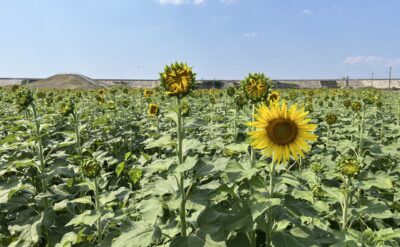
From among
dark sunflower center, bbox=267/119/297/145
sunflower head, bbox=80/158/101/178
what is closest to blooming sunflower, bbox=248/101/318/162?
dark sunflower center, bbox=267/119/297/145

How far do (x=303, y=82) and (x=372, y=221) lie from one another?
6934cm

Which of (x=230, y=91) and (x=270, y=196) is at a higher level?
(x=230, y=91)

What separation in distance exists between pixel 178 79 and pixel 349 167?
1.74 m

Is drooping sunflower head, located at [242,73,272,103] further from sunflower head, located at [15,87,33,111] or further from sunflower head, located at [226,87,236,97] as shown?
sunflower head, located at [226,87,236,97]

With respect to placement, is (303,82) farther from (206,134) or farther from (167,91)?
(167,91)

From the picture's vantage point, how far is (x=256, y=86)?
307 centimetres

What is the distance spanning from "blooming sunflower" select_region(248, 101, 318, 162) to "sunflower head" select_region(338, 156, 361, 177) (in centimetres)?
98

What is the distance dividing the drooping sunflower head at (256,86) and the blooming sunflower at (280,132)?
0.54 metres

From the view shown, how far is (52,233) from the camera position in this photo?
3.92 meters

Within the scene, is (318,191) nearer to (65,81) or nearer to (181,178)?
(181,178)

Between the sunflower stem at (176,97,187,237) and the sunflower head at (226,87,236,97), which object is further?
the sunflower head at (226,87,236,97)

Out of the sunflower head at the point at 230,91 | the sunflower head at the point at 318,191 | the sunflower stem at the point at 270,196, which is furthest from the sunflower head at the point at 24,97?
the sunflower head at the point at 230,91

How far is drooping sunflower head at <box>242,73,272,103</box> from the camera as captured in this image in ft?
10.0

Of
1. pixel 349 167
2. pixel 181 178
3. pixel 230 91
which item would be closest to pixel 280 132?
pixel 181 178
